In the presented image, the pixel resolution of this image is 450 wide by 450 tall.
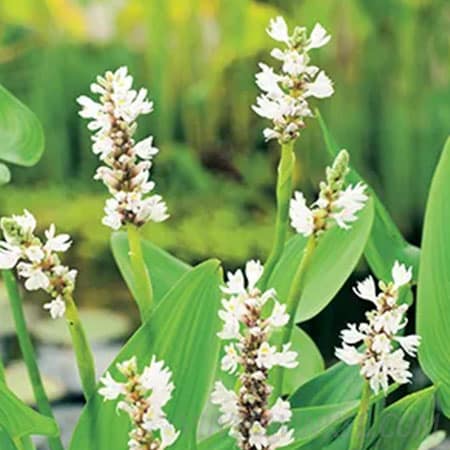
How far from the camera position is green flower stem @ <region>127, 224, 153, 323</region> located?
1.34ft

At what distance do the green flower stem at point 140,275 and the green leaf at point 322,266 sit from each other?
0.23ft

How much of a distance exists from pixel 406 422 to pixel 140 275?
11 centimetres

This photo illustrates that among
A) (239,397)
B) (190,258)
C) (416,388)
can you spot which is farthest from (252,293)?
(190,258)

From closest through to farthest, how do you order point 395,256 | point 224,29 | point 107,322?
point 395,256, point 107,322, point 224,29

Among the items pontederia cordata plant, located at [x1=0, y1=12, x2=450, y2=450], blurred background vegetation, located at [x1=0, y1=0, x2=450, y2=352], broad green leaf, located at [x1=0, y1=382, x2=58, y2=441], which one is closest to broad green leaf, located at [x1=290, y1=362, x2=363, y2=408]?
pontederia cordata plant, located at [x1=0, y1=12, x2=450, y2=450]

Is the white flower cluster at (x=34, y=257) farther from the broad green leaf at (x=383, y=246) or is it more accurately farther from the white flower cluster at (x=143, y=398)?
the broad green leaf at (x=383, y=246)

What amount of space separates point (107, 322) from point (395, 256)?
966 mm

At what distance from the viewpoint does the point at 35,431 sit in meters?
0.41

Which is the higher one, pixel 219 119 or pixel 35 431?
pixel 35 431

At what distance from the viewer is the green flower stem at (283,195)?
395mm

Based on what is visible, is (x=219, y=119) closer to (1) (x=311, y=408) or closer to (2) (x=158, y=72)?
(2) (x=158, y=72)

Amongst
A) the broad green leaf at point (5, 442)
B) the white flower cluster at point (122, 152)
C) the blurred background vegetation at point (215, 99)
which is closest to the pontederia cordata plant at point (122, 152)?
the white flower cluster at point (122, 152)

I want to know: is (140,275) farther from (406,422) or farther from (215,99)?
(215,99)

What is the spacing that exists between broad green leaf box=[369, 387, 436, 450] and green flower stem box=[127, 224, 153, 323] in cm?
10
